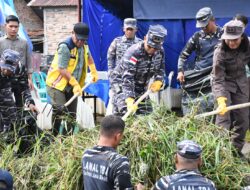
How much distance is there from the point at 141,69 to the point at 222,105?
3.53 ft

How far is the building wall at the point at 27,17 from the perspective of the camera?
29.6 metres

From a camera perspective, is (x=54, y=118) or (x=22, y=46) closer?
(x=54, y=118)

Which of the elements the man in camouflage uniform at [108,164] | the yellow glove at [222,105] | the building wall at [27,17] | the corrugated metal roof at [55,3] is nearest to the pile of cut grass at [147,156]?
the yellow glove at [222,105]

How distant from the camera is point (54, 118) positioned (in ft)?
23.2

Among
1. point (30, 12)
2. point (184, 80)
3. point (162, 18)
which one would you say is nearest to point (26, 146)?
Answer: point (184, 80)

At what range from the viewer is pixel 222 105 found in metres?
5.63

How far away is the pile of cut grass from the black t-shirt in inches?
27.6

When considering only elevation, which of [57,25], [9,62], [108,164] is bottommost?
[108,164]

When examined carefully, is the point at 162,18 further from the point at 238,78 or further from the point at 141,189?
the point at 141,189

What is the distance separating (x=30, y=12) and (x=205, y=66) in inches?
925

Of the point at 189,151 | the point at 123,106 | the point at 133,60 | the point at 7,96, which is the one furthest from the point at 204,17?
the point at 189,151

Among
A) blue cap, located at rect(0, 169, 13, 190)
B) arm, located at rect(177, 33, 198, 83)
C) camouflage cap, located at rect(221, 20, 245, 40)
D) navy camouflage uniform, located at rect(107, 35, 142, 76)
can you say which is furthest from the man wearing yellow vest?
blue cap, located at rect(0, 169, 13, 190)

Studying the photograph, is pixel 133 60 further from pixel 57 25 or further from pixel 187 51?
pixel 57 25

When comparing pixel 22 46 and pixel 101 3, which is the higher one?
pixel 101 3
